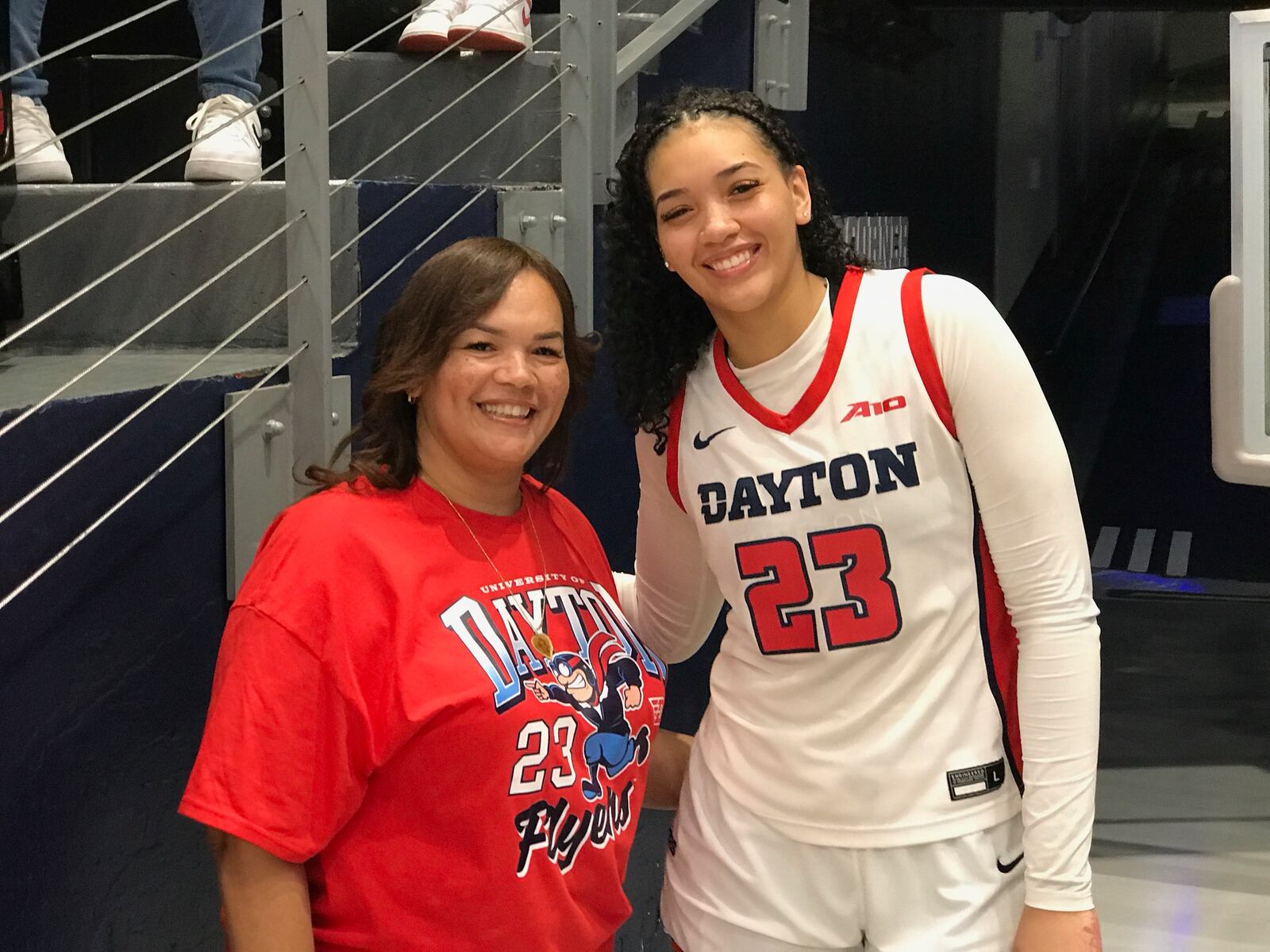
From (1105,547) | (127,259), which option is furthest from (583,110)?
(1105,547)

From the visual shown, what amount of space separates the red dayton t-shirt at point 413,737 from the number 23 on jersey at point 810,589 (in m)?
0.19

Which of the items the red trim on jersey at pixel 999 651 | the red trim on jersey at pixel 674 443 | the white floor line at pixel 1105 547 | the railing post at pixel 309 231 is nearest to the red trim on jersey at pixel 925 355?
the red trim on jersey at pixel 999 651

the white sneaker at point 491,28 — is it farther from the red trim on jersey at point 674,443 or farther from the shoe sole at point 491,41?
the red trim on jersey at point 674,443

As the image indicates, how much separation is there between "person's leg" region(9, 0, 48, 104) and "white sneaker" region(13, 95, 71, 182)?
0.06 ft

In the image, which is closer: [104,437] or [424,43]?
[104,437]

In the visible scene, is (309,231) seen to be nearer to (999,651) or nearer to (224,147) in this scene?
(224,147)

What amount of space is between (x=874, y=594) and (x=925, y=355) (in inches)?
10.1

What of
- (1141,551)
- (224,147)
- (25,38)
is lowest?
(1141,551)

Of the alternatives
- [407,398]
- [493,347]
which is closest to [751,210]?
[493,347]

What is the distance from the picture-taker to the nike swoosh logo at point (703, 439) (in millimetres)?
1600

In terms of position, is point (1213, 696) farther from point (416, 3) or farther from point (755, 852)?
point (755, 852)

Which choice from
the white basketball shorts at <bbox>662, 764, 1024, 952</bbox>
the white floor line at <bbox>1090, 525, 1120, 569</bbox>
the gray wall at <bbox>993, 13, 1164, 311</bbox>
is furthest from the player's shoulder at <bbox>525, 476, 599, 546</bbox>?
the gray wall at <bbox>993, 13, 1164, 311</bbox>

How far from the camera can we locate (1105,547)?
7.77m

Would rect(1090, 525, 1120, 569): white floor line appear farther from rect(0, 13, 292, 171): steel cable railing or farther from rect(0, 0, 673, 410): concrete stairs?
rect(0, 13, 292, 171): steel cable railing
